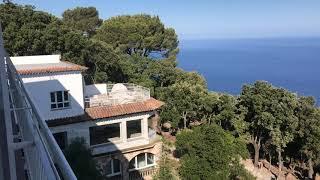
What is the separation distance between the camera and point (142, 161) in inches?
1048

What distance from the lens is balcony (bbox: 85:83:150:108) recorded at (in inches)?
981

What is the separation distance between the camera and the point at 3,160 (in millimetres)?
4492

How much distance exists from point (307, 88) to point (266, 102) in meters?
139

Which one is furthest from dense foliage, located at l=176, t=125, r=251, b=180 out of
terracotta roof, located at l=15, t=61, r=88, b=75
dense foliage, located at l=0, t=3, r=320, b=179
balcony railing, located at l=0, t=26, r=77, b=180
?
balcony railing, located at l=0, t=26, r=77, b=180

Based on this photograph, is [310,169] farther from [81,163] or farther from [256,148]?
[81,163]

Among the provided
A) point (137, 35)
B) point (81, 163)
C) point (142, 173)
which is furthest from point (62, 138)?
point (137, 35)

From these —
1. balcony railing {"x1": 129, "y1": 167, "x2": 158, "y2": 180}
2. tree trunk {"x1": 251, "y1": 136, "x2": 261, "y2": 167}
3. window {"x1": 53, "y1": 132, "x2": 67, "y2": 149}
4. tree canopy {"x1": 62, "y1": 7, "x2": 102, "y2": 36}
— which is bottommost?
tree trunk {"x1": 251, "y1": 136, "x2": 261, "y2": 167}

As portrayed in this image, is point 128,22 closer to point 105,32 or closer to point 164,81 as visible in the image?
point 105,32

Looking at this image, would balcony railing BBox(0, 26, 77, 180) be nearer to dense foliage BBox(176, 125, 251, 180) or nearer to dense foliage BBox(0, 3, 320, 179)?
dense foliage BBox(176, 125, 251, 180)

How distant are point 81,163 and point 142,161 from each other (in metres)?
8.56

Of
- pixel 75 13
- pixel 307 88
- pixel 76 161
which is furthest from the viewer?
pixel 307 88

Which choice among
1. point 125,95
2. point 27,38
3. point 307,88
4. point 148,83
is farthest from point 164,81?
point 307,88

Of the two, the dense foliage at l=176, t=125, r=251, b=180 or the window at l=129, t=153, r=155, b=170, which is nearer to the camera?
the dense foliage at l=176, t=125, r=251, b=180

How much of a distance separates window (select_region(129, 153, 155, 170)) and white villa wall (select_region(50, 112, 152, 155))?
86cm
